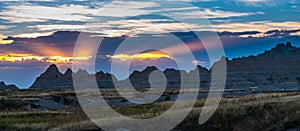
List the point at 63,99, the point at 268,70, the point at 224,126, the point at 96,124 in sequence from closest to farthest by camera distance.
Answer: the point at 224,126
the point at 96,124
the point at 63,99
the point at 268,70

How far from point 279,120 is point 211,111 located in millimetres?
4694

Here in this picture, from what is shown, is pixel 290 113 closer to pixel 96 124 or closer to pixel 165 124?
pixel 165 124

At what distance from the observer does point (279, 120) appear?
78.3 feet

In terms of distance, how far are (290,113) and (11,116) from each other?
84.0 feet

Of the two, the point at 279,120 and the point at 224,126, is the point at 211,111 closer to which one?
the point at 224,126

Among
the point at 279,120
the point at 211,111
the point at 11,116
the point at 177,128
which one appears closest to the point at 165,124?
the point at 177,128

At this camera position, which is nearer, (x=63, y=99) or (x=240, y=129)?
(x=240, y=129)

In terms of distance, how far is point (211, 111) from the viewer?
27.4m

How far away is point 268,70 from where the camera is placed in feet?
628

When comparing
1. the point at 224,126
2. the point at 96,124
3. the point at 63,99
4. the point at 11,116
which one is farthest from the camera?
the point at 63,99

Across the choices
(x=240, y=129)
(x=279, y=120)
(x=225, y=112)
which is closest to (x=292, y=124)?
(x=279, y=120)

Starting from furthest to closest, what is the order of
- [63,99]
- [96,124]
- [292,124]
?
[63,99], [96,124], [292,124]

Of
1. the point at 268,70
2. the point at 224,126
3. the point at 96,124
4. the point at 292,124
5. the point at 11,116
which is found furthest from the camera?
the point at 268,70

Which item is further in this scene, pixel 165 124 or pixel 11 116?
pixel 11 116
